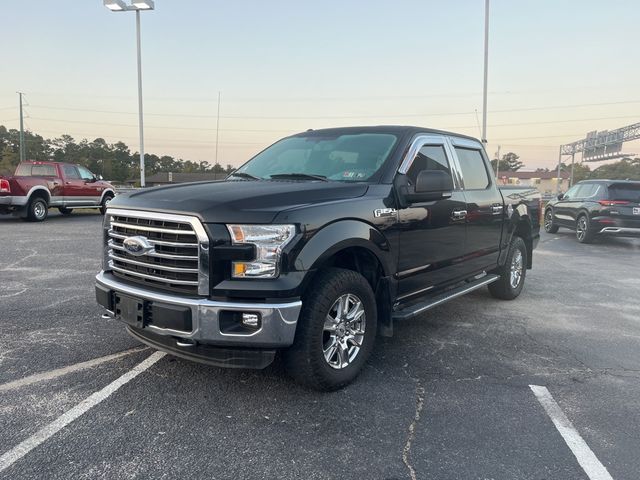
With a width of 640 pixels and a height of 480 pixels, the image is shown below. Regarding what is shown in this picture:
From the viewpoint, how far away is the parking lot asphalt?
2.66 metres

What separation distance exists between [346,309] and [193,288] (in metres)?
1.10

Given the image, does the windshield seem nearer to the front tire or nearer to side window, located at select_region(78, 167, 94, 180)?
the front tire

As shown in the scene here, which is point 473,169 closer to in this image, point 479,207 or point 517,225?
point 479,207

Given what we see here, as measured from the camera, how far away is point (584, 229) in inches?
521

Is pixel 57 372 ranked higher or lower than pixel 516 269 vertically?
lower

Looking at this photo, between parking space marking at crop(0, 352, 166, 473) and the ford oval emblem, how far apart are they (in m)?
0.96

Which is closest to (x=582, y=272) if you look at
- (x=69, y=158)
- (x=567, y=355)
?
(x=567, y=355)

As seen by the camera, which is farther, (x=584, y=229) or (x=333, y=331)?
(x=584, y=229)

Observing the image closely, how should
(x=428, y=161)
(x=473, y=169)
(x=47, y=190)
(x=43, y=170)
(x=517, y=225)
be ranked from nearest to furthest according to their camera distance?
(x=428, y=161)
(x=473, y=169)
(x=517, y=225)
(x=47, y=190)
(x=43, y=170)

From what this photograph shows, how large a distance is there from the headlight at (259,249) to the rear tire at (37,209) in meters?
14.4

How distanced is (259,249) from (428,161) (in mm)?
2190

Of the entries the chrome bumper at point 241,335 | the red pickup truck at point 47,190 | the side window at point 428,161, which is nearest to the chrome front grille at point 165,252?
the chrome bumper at point 241,335

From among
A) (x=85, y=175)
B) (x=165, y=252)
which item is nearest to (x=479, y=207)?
(x=165, y=252)

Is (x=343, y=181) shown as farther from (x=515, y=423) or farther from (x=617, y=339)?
(x=617, y=339)
